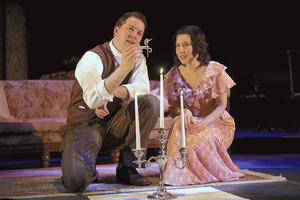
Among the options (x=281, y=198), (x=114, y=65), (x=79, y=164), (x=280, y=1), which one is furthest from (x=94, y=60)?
(x=280, y=1)

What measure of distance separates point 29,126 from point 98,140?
1241 millimetres

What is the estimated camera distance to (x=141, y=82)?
221 cm

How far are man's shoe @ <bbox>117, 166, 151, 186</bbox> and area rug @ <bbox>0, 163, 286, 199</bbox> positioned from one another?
44 millimetres

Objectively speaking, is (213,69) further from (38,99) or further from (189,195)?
(38,99)

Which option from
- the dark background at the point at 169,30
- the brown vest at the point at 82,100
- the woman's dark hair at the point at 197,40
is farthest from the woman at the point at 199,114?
the dark background at the point at 169,30

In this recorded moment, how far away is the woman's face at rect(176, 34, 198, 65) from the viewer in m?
2.42

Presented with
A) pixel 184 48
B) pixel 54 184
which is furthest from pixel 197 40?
pixel 54 184

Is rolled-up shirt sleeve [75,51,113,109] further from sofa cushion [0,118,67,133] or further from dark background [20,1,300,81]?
dark background [20,1,300,81]

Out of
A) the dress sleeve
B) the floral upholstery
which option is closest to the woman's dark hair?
the dress sleeve

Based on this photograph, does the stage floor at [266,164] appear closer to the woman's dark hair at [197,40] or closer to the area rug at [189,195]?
the area rug at [189,195]

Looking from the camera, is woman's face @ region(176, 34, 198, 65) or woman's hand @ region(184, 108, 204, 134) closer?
woman's hand @ region(184, 108, 204, 134)

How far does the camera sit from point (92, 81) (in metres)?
1.95

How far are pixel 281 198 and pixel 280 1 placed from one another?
5758mm

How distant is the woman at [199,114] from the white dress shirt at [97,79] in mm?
334
